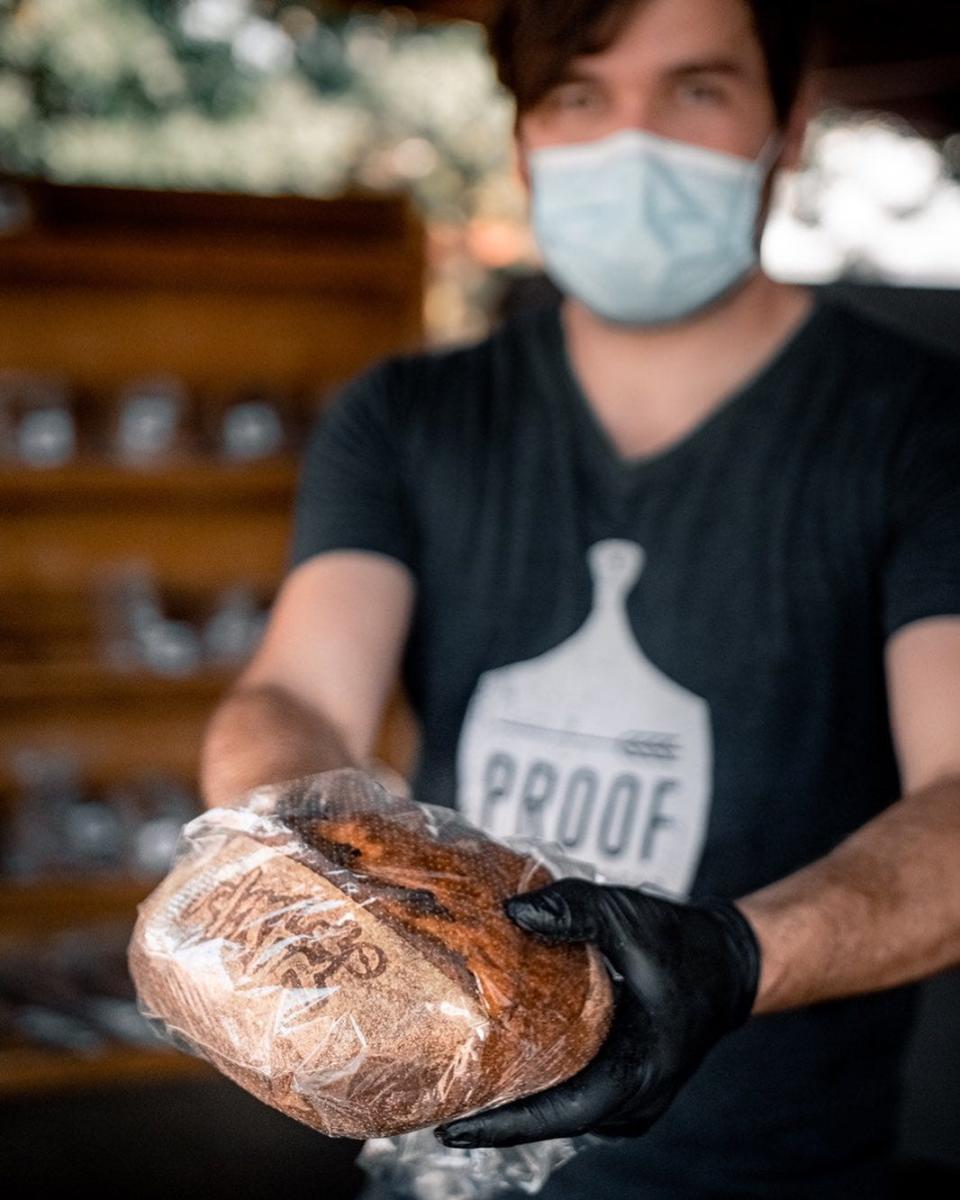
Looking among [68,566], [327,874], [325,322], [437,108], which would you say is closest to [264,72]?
[437,108]

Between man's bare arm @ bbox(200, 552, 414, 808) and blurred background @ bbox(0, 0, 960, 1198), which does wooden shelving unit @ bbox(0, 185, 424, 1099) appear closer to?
blurred background @ bbox(0, 0, 960, 1198)

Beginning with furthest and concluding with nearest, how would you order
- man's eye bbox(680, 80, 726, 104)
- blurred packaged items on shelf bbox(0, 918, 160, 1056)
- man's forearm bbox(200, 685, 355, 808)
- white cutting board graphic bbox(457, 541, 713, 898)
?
blurred packaged items on shelf bbox(0, 918, 160, 1056)
man's eye bbox(680, 80, 726, 104)
white cutting board graphic bbox(457, 541, 713, 898)
man's forearm bbox(200, 685, 355, 808)

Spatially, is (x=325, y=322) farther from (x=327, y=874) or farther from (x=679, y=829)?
(x=327, y=874)

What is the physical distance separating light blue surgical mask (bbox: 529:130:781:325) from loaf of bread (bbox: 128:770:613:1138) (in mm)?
703

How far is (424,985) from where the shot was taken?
75 centimetres

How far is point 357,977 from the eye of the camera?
74cm

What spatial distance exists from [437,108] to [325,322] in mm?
2834

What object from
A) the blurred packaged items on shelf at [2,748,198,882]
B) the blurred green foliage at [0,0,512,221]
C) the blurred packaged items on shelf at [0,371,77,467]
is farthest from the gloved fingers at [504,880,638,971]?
the blurred green foliage at [0,0,512,221]

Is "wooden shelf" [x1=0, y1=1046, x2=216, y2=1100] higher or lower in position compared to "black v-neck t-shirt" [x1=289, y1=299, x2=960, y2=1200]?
lower

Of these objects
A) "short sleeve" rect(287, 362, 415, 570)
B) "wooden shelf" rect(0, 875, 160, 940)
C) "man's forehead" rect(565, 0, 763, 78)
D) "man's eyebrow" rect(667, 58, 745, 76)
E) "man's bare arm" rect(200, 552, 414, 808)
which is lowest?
"wooden shelf" rect(0, 875, 160, 940)

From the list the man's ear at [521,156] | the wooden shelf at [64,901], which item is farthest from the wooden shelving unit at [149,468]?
the man's ear at [521,156]

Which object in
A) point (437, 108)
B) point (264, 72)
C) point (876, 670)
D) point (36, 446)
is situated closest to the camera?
point (876, 670)

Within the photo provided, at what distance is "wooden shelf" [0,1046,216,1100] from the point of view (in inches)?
110

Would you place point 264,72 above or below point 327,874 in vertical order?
above
